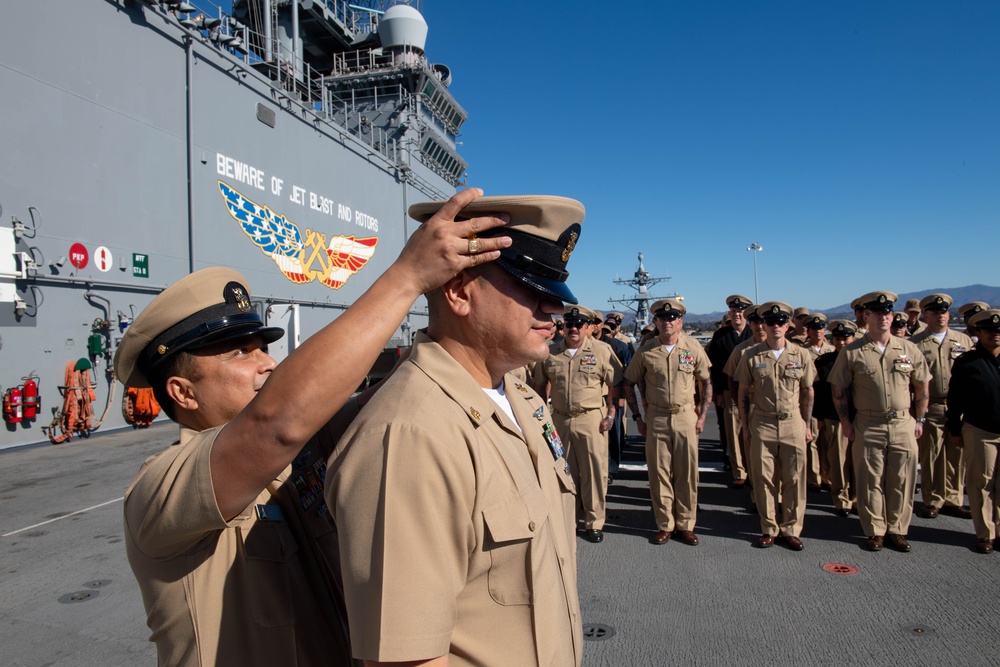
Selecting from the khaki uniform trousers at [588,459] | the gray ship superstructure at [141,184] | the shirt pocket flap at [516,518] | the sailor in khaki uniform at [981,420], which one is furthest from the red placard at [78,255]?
the sailor in khaki uniform at [981,420]

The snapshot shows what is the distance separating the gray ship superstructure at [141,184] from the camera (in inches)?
317

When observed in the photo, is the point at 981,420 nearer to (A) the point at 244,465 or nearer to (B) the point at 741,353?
(B) the point at 741,353

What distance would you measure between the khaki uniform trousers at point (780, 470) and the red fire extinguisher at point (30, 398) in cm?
897

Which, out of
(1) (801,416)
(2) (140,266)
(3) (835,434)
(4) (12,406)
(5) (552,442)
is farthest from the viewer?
(2) (140,266)

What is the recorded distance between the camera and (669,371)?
4906mm

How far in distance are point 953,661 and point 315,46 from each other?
22.7 m

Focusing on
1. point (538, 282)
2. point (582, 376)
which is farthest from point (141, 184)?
point (538, 282)

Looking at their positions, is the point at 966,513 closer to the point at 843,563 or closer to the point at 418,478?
the point at 843,563

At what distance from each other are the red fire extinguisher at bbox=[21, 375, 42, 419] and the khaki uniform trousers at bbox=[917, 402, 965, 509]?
1045cm

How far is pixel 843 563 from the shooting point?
4016 mm

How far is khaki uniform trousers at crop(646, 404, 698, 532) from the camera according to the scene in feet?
15.3

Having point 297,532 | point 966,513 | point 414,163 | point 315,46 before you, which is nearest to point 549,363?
point 966,513

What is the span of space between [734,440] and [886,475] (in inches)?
74.5

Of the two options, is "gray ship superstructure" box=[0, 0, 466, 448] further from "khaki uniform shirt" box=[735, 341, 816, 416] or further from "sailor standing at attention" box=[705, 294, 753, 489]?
"khaki uniform shirt" box=[735, 341, 816, 416]
